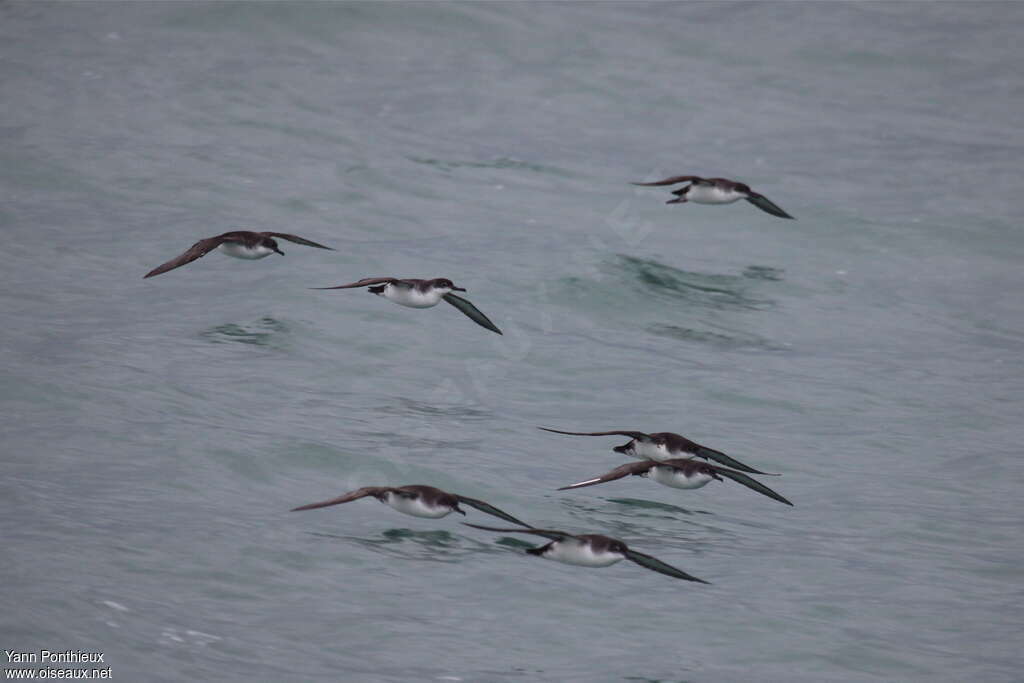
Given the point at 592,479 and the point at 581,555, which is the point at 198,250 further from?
the point at 581,555

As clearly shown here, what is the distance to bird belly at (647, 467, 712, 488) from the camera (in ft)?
42.0

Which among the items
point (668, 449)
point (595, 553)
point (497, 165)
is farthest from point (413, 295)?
point (497, 165)

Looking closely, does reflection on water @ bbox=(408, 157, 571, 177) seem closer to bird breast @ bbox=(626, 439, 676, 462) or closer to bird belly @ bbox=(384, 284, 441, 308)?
bird belly @ bbox=(384, 284, 441, 308)

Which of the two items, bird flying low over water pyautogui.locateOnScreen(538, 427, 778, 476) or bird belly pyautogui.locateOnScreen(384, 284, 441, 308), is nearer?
bird flying low over water pyautogui.locateOnScreen(538, 427, 778, 476)

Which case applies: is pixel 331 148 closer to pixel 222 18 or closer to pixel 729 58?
pixel 222 18

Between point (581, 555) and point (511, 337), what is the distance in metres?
8.89

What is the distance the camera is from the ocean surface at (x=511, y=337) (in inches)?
445

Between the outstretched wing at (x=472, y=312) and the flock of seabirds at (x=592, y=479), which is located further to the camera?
the outstretched wing at (x=472, y=312)

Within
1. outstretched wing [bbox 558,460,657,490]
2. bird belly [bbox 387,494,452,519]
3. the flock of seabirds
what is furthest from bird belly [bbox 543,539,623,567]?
outstretched wing [bbox 558,460,657,490]

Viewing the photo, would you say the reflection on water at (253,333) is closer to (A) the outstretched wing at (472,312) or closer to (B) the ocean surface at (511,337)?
(B) the ocean surface at (511,337)

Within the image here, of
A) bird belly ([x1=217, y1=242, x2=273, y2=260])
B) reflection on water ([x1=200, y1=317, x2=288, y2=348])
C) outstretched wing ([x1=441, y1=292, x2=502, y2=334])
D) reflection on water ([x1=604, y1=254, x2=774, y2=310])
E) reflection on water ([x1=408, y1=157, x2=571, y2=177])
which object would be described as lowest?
reflection on water ([x1=200, y1=317, x2=288, y2=348])

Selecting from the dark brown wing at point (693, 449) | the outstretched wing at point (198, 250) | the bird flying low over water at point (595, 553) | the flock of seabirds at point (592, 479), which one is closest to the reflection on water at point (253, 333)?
the flock of seabirds at point (592, 479)

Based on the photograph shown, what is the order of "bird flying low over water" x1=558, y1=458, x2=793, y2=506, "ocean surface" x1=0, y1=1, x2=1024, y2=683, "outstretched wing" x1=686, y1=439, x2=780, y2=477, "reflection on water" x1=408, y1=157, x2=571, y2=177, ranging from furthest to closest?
"reflection on water" x1=408, y1=157, x2=571, y2=177
"outstretched wing" x1=686, y1=439, x2=780, y2=477
"bird flying low over water" x1=558, y1=458, x2=793, y2=506
"ocean surface" x1=0, y1=1, x2=1024, y2=683

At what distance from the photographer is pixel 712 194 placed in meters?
17.9
